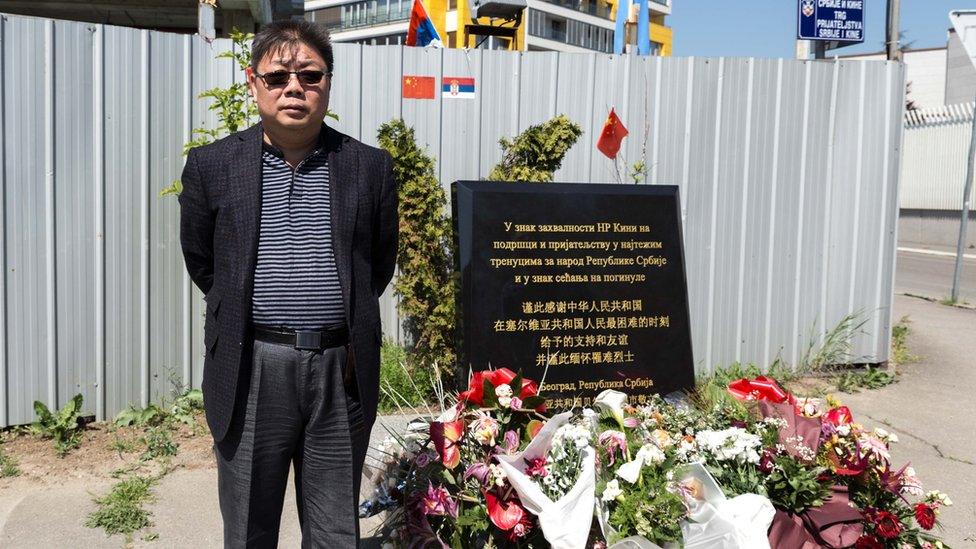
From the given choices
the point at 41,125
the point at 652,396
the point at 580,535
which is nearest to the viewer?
the point at 580,535

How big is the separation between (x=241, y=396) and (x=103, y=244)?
2.79m

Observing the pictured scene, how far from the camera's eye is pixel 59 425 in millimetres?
4621

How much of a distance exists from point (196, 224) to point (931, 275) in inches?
624

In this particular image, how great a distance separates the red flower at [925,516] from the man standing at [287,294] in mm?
2013

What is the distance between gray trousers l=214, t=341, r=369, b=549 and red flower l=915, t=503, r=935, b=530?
1996 mm

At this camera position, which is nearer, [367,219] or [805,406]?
[367,219]

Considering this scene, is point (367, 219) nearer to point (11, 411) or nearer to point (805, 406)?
point (805, 406)

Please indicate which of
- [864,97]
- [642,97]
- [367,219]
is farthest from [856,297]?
[367,219]

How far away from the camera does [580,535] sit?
278cm

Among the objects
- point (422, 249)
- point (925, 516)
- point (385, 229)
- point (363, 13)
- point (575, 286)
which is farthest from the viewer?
point (363, 13)

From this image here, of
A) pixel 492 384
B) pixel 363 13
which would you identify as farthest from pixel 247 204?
pixel 363 13

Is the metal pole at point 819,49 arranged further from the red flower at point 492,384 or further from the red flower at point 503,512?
the red flower at point 503,512

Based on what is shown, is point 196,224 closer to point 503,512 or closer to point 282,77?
point 282,77

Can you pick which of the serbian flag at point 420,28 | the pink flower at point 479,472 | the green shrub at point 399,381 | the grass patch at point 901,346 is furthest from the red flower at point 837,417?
the serbian flag at point 420,28
